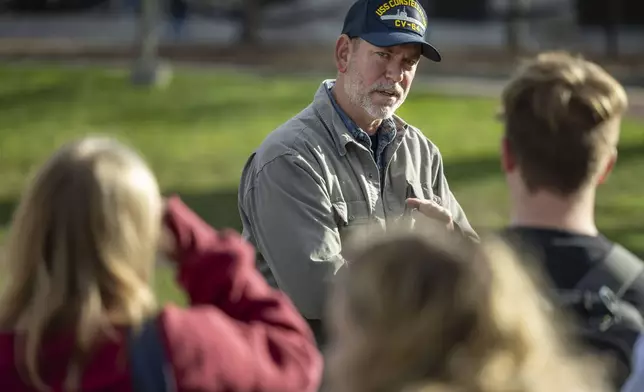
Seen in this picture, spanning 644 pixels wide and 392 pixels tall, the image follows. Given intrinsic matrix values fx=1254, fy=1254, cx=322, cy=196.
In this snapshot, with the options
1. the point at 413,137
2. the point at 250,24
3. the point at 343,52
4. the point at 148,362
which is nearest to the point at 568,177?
the point at 148,362

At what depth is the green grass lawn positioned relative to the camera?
450 inches

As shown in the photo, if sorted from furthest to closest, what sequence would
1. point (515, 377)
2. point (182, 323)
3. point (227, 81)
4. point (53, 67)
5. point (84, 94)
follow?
point (53, 67)
point (227, 81)
point (84, 94)
point (182, 323)
point (515, 377)

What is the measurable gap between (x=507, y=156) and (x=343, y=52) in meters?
1.44

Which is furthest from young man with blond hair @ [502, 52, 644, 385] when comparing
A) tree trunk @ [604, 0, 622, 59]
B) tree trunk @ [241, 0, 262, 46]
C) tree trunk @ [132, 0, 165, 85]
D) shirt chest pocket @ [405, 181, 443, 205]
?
tree trunk @ [241, 0, 262, 46]

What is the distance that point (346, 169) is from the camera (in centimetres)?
406

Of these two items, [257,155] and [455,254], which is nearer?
[455,254]

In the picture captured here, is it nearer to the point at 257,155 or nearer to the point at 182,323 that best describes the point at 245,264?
the point at 182,323

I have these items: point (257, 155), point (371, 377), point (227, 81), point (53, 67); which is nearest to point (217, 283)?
point (371, 377)

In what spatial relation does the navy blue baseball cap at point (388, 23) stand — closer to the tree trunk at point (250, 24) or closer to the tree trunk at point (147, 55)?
the tree trunk at point (147, 55)

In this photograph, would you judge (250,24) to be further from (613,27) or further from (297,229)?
(297,229)

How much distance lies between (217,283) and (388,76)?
66.6 inches

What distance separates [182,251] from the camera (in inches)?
109

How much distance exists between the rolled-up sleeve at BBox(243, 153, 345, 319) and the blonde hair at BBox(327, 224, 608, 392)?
1.60 m

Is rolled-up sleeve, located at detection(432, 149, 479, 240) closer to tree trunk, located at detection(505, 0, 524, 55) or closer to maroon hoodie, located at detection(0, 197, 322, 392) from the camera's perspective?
maroon hoodie, located at detection(0, 197, 322, 392)
